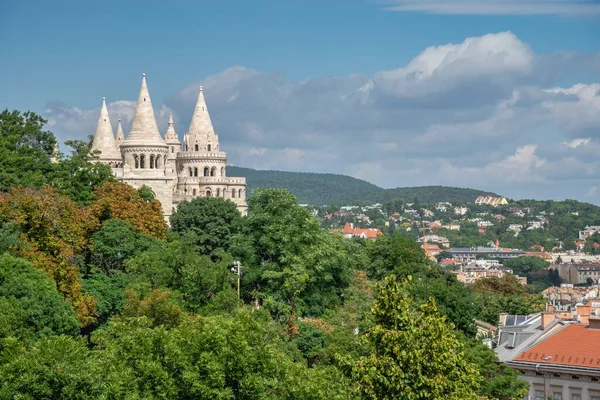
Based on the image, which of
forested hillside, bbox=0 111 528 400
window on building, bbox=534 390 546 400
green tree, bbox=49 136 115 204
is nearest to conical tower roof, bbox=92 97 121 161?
forested hillside, bbox=0 111 528 400

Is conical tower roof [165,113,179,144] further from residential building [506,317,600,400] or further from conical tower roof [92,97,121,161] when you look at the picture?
residential building [506,317,600,400]

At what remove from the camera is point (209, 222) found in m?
91.9

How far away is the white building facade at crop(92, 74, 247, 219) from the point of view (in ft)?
336

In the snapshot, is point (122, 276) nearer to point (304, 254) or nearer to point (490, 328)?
point (304, 254)

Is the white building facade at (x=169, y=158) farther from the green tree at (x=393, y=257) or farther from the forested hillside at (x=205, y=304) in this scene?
the green tree at (x=393, y=257)

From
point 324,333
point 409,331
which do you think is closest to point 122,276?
point 324,333

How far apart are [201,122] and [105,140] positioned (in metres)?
9.61

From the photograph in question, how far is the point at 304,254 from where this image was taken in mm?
76188

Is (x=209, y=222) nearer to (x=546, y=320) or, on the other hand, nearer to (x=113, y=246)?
(x=113, y=246)

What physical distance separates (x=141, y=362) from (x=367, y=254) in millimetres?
48595

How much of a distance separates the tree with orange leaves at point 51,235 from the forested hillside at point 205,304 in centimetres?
10

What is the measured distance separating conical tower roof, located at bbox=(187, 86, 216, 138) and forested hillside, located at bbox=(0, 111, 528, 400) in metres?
20.0

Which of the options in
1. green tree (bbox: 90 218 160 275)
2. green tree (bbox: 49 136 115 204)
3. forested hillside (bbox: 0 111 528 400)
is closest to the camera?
forested hillside (bbox: 0 111 528 400)

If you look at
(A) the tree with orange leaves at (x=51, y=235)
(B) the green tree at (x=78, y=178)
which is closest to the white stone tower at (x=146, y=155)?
(B) the green tree at (x=78, y=178)
